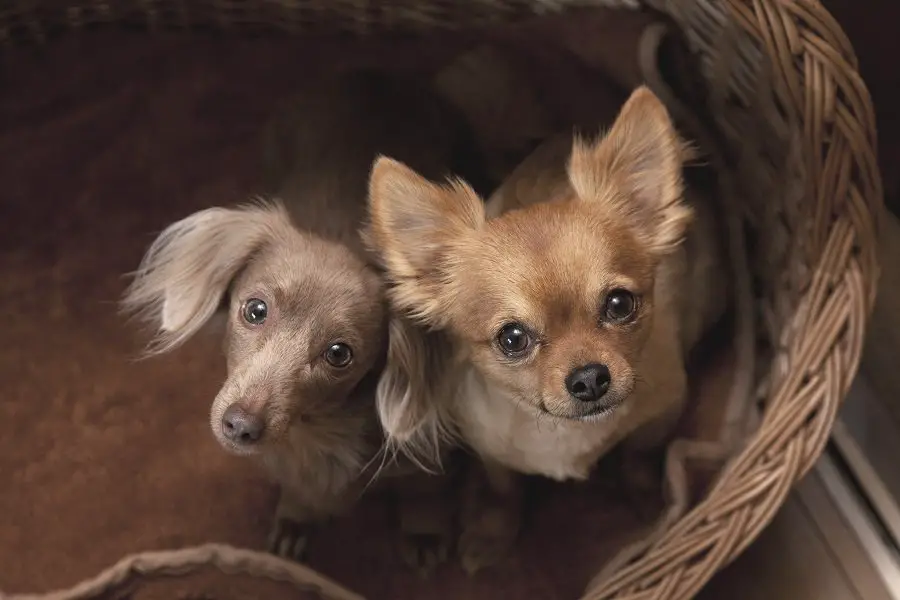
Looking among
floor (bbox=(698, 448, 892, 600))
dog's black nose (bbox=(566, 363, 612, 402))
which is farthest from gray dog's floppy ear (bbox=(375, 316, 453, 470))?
floor (bbox=(698, 448, 892, 600))

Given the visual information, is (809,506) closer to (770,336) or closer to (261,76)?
(770,336)

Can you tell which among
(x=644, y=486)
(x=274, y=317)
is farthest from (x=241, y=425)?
(x=644, y=486)

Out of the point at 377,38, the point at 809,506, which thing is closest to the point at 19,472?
the point at 377,38

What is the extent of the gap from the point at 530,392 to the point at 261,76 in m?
1.21

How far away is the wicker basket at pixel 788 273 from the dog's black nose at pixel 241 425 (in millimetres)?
368

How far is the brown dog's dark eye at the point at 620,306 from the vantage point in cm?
131

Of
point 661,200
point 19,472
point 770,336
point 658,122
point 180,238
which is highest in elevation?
point 658,122

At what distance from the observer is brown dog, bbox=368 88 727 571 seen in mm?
1284

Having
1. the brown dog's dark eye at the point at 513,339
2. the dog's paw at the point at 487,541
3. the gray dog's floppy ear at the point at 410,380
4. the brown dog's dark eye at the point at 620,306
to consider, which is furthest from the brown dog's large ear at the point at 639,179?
the dog's paw at the point at 487,541

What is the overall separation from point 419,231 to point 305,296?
19 centimetres

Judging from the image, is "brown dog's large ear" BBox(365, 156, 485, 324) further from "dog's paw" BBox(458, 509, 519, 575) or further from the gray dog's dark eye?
"dog's paw" BBox(458, 509, 519, 575)

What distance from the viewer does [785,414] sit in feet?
4.41

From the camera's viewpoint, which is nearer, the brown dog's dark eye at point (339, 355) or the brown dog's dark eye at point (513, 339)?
the brown dog's dark eye at point (513, 339)

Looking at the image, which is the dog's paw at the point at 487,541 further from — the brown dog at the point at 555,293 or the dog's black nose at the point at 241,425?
the dog's black nose at the point at 241,425
